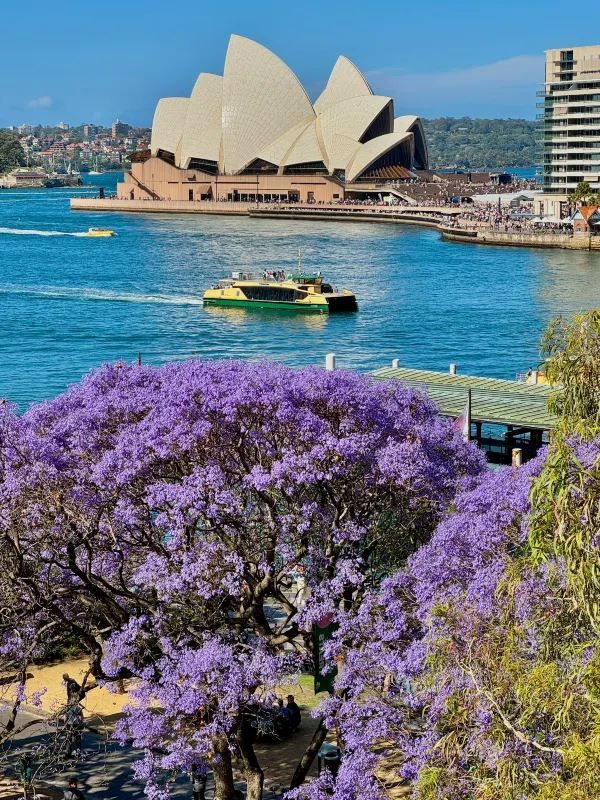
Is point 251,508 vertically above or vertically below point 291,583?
above

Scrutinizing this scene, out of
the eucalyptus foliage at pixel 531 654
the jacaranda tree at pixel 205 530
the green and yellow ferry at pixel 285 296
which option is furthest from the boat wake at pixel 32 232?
the eucalyptus foliage at pixel 531 654

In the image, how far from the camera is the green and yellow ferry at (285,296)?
48.9 m

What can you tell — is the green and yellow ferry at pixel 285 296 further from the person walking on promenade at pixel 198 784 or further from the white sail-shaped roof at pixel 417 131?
the white sail-shaped roof at pixel 417 131

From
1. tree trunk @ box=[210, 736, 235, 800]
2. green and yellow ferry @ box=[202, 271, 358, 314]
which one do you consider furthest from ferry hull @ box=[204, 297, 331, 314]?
tree trunk @ box=[210, 736, 235, 800]

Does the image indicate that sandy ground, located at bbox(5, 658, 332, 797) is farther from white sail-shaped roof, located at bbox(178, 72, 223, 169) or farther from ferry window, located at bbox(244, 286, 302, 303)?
white sail-shaped roof, located at bbox(178, 72, 223, 169)

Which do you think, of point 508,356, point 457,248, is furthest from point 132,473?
point 457,248

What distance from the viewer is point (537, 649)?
6496 millimetres

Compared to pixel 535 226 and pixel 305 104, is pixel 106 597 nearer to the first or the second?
pixel 535 226

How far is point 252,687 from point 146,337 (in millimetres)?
33570

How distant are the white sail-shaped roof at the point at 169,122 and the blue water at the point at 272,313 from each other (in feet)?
80.4

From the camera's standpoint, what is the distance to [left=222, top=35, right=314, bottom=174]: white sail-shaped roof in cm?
9506

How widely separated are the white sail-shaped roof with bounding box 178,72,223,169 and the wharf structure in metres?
25.4

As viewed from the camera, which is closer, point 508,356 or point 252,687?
point 252,687

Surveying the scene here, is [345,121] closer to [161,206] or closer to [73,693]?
[161,206]
